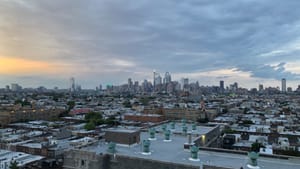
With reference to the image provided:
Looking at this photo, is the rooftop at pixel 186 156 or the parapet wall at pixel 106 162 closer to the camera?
the parapet wall at pixel 106 162

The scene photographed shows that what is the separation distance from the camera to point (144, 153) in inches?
842

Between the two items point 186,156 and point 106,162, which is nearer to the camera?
point 106,162

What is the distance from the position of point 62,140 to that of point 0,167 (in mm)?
16451

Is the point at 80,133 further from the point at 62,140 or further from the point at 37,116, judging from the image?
the point at 37,116

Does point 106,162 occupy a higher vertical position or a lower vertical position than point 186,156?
lower

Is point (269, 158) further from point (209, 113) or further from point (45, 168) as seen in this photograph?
point (209, 113)

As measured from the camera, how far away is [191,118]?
345 feet

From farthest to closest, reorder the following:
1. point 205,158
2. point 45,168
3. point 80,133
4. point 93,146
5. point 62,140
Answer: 1. point 80,133
2. point 62,140
3. point 45,168
4. point 93,146
5. point 205,158

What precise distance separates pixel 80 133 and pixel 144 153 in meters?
40.8

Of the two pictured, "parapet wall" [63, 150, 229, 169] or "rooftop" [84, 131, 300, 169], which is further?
"rooftop" [84, 131, 300, 169]

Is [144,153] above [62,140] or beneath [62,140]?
above

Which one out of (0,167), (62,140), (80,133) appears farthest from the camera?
(80,133)

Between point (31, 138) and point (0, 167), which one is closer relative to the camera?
point (0, 167)

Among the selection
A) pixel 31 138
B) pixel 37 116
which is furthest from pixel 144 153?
pixel 37 116
